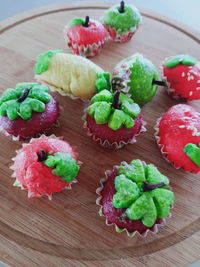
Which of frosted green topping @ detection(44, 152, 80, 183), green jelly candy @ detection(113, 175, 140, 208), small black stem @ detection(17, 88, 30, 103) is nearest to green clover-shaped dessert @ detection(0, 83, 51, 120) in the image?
small black stem @ detection(17, 88, 30, 103)

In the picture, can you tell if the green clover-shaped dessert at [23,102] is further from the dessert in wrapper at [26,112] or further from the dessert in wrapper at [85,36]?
the dessert in wrapper at [85,36]

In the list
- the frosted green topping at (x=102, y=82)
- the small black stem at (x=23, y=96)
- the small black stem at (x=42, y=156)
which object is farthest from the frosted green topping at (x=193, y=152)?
the small black stem at (x=23, y=96)

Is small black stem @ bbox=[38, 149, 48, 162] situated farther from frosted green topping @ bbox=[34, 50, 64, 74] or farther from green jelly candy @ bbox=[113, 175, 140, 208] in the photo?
frosted green topping @ bbox=[34, 50, 64, 74]

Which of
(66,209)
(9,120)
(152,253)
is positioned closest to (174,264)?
(152,253)

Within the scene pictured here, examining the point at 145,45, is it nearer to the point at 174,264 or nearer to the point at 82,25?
the point at 82,25

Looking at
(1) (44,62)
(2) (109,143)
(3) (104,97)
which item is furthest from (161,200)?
(1) (44,62)
